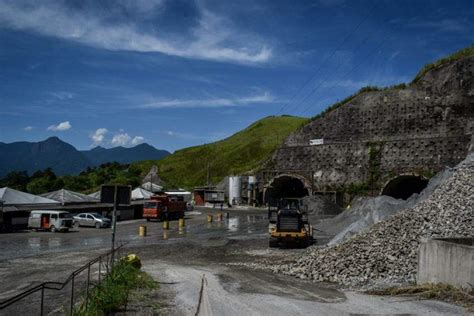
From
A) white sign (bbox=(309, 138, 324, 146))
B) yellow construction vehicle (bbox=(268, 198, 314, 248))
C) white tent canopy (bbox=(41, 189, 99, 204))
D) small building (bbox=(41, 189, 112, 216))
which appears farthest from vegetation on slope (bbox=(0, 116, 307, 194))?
yellow construction vehicle (bbox=(268, 198, 314, 248))

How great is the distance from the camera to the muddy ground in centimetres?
1399

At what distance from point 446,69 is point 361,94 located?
39.9ft

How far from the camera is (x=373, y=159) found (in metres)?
64.1

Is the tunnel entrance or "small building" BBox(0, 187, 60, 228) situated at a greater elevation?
the tunnel entrance

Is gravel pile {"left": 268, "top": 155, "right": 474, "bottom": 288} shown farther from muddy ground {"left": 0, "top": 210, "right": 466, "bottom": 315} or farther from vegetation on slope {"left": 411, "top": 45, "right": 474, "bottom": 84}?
vegetation on slope {"left": 411, "top": 45, "right": 474, "bottom": 84}

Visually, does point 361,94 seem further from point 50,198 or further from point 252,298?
point 252,298

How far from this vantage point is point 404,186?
65688 millimetres

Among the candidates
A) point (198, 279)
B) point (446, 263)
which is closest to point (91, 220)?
point (198, 279)

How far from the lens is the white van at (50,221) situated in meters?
40.4

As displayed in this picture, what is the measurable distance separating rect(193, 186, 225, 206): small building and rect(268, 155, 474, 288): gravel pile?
5792cm

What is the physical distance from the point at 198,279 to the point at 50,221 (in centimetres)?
2636

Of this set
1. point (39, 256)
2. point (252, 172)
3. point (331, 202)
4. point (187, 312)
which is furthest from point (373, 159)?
point (187, 312)

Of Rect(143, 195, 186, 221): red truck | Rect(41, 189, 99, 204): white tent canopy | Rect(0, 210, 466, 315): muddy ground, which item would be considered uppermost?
Rect(41, 189, 99, 204): white tent canopy

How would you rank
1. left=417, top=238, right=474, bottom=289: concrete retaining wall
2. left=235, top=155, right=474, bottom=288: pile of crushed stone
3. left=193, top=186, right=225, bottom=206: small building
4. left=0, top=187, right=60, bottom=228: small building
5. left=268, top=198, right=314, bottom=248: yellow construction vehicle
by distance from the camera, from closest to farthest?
left=417, top=238, right=474, bottom=289: concrete retaining wall → left=235, top=155, right=474, bottom=288: pile of crushed stone → left=268, top=198, right=314, bottom=248: yellow construction vehicle → left=0, top=187, right=60, bottom=228: small building → left=193, top=186, right=225, bottom=206: small building
